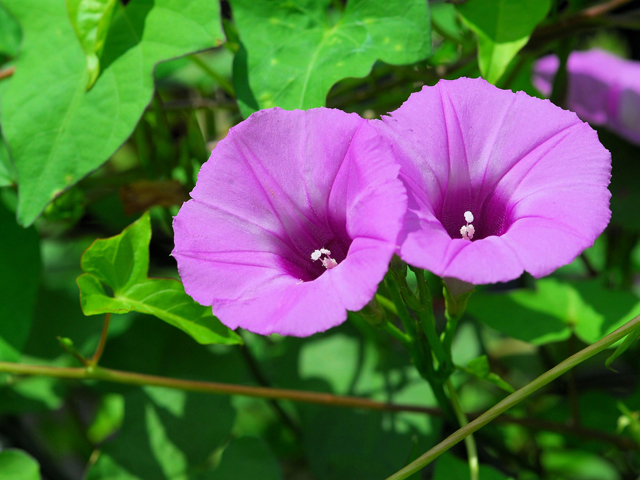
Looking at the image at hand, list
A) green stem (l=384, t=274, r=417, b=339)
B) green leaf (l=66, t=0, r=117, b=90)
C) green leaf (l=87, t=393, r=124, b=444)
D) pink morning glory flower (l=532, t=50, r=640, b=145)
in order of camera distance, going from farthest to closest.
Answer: green leaf (l=87, t=393, r=124, b=444), pink morning glory flower (l=532, t=50, r=640, b=145), green leaf (l=66, t=0, r=117, b=90), green stem (l=384, t=274, r=417, b=339)

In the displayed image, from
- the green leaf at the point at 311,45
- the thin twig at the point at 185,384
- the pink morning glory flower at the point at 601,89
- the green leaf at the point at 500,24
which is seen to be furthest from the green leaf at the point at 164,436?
the pink morning glory flower at the point at 601,89

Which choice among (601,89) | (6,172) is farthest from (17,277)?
(601,89)

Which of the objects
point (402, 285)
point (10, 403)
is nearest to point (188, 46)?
point (402, 285)

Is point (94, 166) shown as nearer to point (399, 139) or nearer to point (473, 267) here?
point (399, 139)

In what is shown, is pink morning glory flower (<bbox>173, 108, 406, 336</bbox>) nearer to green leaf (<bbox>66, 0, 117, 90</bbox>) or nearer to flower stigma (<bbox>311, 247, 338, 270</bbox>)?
flower stigma (<bbox>311, 247, 338, 270</bbox>)

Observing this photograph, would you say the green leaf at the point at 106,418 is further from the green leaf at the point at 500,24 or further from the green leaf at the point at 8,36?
the green leaf at the point at 500,24

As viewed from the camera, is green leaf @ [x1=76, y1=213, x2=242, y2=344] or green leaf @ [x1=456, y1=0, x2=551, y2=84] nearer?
green leaf @ [x1=76, y1=213, x2=242, y2=344]

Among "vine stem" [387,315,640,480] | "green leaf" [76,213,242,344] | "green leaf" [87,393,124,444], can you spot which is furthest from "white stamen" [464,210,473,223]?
"green leaf" [87,393,124,444]
